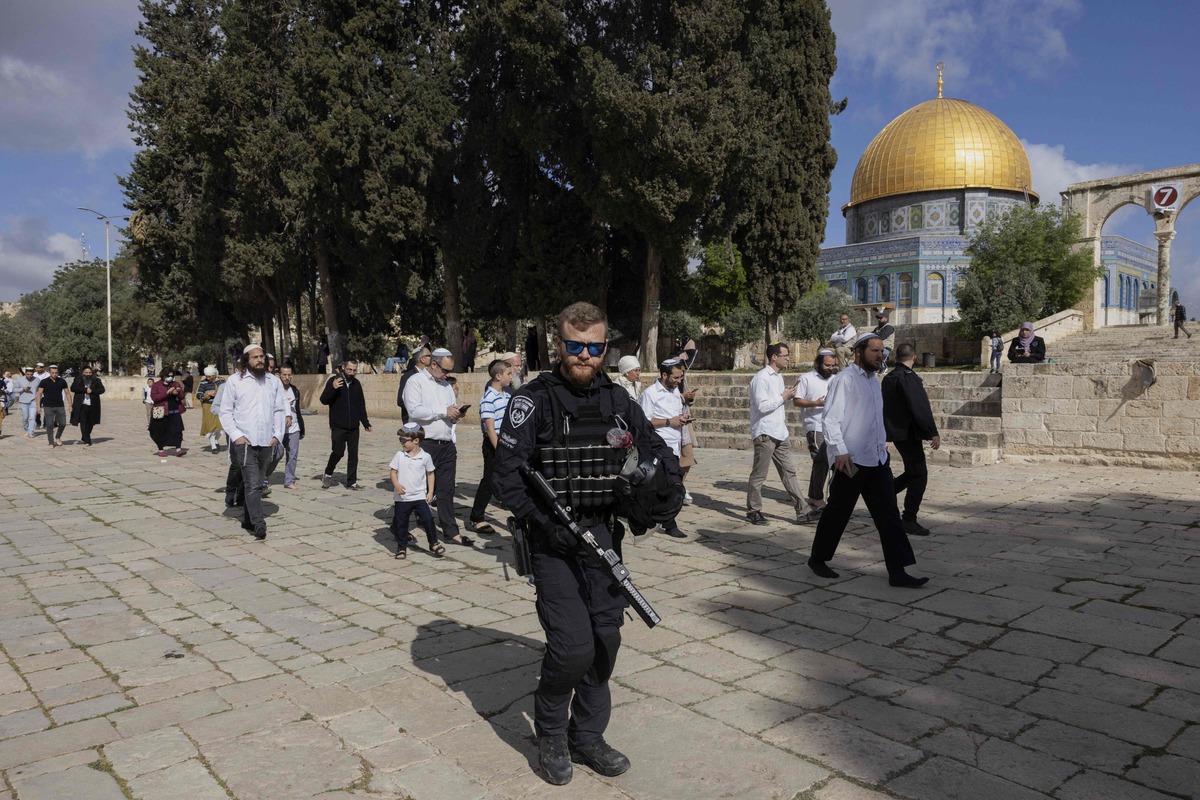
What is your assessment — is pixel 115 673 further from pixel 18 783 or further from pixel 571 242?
pixel 571 242

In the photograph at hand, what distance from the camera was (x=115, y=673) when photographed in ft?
13.6

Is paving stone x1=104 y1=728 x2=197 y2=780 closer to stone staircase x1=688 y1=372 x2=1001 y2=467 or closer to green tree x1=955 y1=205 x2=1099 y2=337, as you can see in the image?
stone staircase x1=688 y1=372 x2=1001 y2=467

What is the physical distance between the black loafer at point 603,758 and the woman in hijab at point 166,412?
12813 mm

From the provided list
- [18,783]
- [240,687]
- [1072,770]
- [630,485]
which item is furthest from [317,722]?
[1072,770]

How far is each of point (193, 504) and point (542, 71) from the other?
1379 cm

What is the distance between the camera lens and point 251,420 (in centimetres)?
724

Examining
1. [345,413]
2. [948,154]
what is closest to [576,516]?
[345,413]

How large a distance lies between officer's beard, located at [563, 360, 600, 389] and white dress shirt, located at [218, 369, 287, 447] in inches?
200

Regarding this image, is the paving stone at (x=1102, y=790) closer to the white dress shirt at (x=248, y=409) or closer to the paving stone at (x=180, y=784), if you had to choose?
the paving stone at (x=180, y=784)

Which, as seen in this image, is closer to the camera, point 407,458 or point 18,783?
point 18,783

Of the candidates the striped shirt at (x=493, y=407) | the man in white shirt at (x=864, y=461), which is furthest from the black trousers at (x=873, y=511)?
the striped shirt at (x=493, y=407)

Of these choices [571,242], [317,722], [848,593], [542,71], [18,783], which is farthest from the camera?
[571,242]

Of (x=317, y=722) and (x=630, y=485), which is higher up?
(x=630, y=485)

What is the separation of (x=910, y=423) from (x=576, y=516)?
5074 millimetres
